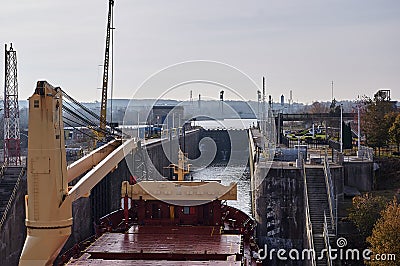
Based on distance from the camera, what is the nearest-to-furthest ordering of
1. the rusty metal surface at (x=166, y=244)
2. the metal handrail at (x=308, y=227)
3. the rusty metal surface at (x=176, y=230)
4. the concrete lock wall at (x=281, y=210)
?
the rusty metal surface at (x=166, y=244) < the rusty metal surface at (x=176, y=230) < the metal handrail at (x=308, y=227) < the concrete lock wall at (x=281, y=210)

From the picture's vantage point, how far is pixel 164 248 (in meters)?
20.6

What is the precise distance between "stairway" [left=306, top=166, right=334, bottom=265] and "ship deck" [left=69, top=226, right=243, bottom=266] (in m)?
3.77

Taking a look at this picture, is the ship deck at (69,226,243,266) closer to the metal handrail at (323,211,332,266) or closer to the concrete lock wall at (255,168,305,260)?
the metal handrail at (323,211,332,266)

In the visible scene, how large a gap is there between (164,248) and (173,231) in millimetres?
3722

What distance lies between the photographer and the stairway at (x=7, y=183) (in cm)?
2608

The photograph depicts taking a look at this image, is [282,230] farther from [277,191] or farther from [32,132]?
[32,132]

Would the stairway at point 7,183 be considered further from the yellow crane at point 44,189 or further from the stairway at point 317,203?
the stairway at point 317,203

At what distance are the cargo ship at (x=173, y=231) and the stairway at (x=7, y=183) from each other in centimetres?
422

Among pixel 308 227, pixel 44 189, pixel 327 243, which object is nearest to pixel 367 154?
pixel 308 227

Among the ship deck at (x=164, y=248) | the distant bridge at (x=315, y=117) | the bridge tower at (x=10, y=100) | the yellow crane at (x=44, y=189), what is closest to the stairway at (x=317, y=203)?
the ship deck at (x=164, y=248)

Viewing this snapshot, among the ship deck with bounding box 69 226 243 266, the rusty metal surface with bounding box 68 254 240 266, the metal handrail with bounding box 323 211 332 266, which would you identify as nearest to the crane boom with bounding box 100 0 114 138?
the ship deck with bounding box 69 226 243 266

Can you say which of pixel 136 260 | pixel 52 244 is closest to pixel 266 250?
pixel 136 260

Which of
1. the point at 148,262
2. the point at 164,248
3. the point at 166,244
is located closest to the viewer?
the point at 148,262

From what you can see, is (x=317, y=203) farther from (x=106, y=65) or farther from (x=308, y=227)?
(x=106, y=65)
